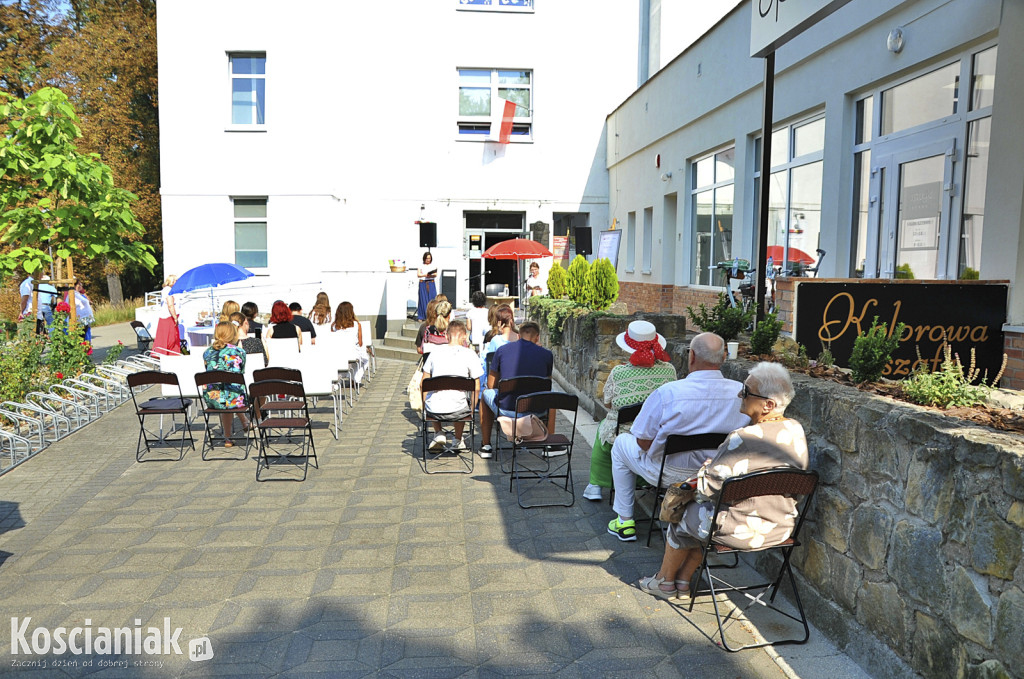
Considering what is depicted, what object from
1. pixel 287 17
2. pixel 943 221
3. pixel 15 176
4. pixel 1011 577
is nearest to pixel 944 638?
pixel 1011 577

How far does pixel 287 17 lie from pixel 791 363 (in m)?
16.6

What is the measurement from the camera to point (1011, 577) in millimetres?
2611

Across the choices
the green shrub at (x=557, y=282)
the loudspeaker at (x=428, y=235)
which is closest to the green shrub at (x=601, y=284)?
the green shrub at (x=557, y=282)

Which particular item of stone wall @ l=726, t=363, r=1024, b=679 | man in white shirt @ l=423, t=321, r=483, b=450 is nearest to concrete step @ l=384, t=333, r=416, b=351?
man in white shirt @ l=423, t=321, r=483, b=450

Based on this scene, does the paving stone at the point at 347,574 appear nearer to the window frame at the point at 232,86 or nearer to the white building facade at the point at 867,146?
the white building facade at the point at 867,146

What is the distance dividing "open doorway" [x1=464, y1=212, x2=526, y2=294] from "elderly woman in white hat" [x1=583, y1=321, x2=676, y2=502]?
1483 centimetres

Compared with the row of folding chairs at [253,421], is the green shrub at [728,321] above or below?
above

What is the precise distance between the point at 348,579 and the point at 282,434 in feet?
15.0

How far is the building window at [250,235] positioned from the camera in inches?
722

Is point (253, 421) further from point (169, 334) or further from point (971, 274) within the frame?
point (971, 274)

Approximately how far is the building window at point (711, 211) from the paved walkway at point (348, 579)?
7.73m

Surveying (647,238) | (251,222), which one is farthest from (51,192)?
(647,238)

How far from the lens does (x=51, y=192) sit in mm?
10023

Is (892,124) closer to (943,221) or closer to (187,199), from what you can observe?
(943,221)
